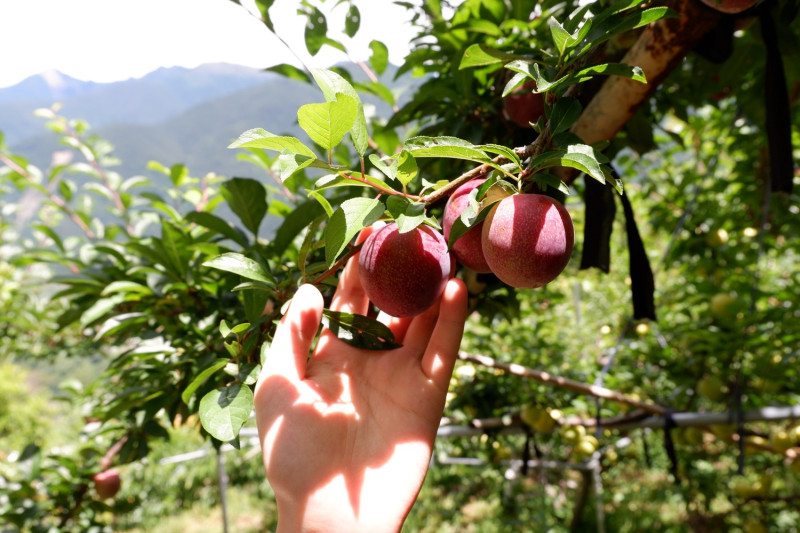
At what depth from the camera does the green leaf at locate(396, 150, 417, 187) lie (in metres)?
0.42

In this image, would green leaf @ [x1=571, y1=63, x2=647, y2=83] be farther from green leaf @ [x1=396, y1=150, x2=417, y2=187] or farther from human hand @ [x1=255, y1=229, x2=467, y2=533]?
human hand @ [x1=255, y1=229, x2=467, y2=533]

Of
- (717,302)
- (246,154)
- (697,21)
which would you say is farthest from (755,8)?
(717,302)

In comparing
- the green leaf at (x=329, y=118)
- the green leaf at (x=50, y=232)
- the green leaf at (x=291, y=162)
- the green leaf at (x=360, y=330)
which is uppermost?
the green leaf at (x=329, y=118)

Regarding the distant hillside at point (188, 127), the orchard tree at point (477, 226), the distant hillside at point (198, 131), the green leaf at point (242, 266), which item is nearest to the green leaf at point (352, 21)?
the orchard tree at point (477, 226)

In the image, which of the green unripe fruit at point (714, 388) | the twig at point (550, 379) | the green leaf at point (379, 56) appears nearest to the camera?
the green leaf at point (379, 56)

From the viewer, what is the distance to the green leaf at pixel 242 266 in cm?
54

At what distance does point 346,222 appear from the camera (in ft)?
1.41

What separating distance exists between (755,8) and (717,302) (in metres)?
1.20

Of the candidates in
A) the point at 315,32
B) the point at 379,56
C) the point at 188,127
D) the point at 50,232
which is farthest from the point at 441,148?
the point at 188,127

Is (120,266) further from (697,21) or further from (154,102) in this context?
(154,102)

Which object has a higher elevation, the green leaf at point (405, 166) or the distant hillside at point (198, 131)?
the green leaf at point (405, 166)

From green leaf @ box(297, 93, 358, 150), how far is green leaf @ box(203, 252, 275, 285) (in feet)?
0.63

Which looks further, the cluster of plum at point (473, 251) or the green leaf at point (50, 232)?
the green leaf at point (50, 232)

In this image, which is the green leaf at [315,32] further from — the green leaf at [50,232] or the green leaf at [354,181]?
the green leaf at [50,232]
